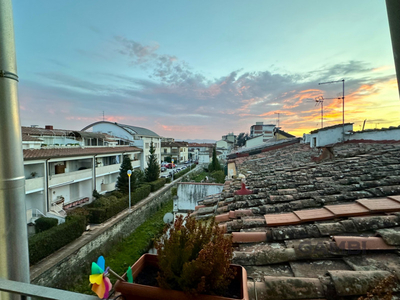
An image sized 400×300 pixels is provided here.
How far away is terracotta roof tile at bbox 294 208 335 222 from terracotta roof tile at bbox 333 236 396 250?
60cm

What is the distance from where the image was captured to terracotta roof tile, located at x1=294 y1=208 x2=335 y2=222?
274cm

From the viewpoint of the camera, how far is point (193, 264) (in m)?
1.25

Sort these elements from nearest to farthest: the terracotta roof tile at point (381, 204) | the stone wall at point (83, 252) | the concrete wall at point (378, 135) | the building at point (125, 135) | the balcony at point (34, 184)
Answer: the terracotta roof tile at point (381, 204), the stone wall at point (83, 252), the concrete wall at point (378, 135), the balcony at point (34, 184), the building at point (125, 135)

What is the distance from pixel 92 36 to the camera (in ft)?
24.9

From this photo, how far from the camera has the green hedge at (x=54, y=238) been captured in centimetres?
859

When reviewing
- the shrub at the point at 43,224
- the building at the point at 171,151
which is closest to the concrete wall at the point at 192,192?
the shrub at the point at 43,224

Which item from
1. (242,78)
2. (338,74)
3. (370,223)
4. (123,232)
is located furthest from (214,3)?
(123,232)

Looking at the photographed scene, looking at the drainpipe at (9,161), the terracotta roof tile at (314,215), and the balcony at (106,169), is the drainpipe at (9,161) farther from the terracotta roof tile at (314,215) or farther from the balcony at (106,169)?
the balcony at (106,169)

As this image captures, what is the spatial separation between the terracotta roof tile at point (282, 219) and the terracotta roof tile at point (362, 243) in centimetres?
67

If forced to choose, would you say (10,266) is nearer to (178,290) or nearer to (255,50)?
(178,290)

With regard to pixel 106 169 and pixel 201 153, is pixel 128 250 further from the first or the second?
pixel 201 153

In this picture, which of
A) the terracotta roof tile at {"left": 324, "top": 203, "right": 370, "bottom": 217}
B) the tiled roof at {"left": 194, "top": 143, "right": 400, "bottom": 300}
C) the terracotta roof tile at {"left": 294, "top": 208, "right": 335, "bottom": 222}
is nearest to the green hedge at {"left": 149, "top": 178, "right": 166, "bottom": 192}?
the tiled roof at {"left": 194, "top": 143, "right": 400, "bottom": 300}

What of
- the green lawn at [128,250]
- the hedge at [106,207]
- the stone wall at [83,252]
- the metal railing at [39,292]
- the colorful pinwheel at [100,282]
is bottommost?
the green lawn at [128,250]

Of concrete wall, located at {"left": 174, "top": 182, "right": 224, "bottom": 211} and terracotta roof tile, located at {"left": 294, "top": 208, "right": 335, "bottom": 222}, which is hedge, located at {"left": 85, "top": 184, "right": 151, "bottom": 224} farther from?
terracotta roof tile, located at {"left": 294, "top": 208, "right": 335, "bottom": 222}
